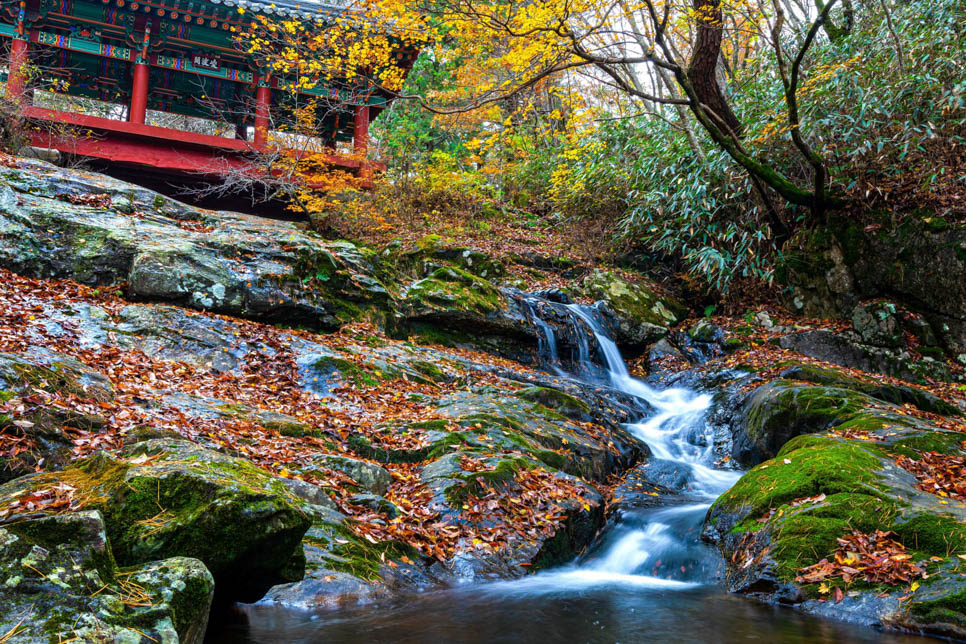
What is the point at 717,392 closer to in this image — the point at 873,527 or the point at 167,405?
the point at 873,527

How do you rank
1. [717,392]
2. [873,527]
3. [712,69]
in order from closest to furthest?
[873,527] < [717,392] < [712,69]

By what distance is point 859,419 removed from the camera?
668 cm

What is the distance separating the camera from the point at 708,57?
37.3ft

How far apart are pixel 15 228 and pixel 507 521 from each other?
8154 millimetres

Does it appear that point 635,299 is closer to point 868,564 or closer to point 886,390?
point 886,390

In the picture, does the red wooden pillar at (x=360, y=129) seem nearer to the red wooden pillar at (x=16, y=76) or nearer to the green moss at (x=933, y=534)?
the red wooden pillar at (x=16, y=76)

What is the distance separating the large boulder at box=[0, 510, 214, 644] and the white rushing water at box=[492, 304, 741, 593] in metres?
2.39

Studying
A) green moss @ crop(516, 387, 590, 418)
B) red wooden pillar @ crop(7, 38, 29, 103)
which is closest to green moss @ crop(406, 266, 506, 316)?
green moss @ crop(516, 387, 590, 418)

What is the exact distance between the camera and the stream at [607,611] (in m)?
3.17

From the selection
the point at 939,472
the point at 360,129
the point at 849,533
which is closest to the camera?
the point at 849,533

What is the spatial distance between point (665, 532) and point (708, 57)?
9706 mm

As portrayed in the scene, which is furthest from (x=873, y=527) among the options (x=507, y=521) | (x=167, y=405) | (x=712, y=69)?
(x=712, y=69)

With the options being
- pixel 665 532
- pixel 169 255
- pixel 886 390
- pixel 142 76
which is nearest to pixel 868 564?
pixel 665 532

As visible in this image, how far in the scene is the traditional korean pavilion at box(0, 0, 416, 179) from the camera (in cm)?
1588
